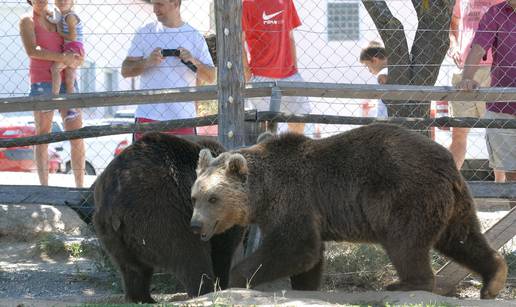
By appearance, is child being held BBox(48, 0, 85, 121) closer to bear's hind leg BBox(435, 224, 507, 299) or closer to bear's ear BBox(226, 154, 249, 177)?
bear's ear BBox(226, 154, 249, 177)

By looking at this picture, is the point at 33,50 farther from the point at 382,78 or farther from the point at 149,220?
the point at 382,78

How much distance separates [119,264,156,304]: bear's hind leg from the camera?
23.0 ft

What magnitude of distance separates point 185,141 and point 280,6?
3068 millimetres

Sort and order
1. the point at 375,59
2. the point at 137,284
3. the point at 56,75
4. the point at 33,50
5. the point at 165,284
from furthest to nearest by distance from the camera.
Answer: the point at 375,59
the point at 56,75
the point at 33,50
the point at 165,284
the point at 137,284

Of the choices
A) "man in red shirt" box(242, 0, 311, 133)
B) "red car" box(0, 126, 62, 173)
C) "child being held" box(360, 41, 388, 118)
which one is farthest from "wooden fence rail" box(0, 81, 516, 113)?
"red car" box(0, 126, 62, 173)

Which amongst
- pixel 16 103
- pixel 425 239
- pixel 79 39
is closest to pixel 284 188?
pixel 425 239

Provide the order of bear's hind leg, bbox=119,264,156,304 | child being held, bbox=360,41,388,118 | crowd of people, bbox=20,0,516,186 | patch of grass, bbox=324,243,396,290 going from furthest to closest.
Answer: child being held, bbox=360,41,388,118, crowd of people, bbox=20,0,516,186, patch of grass, bbox=324,243,396,290, bear's hind leg, bbox=119,264,156,304

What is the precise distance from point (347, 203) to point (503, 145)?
9.66 feet

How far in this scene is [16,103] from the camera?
8.45 metres

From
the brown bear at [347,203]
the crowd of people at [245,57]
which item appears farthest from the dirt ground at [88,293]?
the crowd of people at [245,57]

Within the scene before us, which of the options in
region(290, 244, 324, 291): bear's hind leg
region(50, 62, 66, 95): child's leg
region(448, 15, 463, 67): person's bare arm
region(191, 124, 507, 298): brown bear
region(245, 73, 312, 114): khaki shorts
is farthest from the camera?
region(448, 15, 463, 67): person's bare arm

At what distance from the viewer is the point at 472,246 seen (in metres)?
6.88

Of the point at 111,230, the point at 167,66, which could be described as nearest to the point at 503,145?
the point at 167,66

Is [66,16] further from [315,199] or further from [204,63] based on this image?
[315,199]
